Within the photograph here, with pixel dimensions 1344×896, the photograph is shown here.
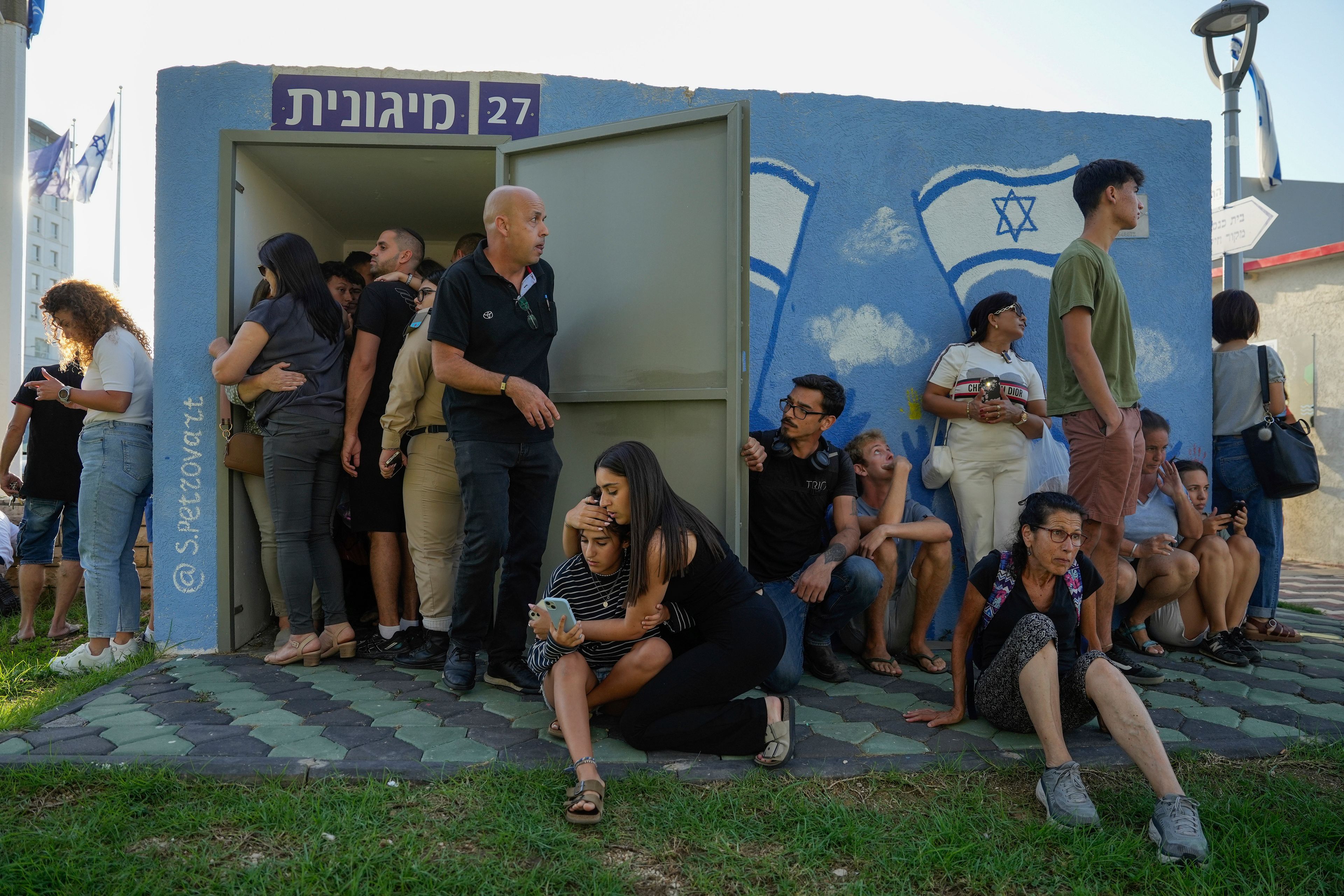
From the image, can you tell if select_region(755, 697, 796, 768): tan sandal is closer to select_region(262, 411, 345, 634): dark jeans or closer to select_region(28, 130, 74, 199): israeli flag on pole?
select_region(262, 411, 345, 634): dark jeans

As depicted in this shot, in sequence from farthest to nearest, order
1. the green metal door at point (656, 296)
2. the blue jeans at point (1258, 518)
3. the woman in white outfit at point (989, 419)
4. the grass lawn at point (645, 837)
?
1. the blue jeans at point (1258, 518)
2. the woman in white outfit at point (989, 419)
3. the green metal door at point (656, 296)
4. the grass lawn at point (645, 837)

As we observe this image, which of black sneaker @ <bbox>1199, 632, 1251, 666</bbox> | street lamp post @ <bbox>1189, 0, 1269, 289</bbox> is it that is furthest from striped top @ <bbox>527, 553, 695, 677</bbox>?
street lamp post @ <bbox>1189, 0, 1269, 289</bbox>

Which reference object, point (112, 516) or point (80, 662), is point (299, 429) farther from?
point (80, 662)

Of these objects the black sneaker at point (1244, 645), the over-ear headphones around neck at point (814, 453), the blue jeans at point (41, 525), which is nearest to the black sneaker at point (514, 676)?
the over-ear headphones around neck at point (814, 453)

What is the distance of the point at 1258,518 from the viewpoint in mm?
4840

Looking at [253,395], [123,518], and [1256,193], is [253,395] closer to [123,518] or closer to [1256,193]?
[123,518]

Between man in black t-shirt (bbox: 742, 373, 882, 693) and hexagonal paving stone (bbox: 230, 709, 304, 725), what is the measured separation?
1.95 meters

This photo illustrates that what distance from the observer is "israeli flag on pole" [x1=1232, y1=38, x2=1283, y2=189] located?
7.57 meters

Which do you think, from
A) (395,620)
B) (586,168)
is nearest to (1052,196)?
(586,168)

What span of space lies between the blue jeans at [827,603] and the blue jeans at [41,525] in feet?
13.5

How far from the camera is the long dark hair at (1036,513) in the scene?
293cm

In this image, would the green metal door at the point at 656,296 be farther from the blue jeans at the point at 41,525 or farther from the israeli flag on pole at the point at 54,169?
the israeli flag on pole at the point at 54,169

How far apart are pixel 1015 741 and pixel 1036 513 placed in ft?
2.67

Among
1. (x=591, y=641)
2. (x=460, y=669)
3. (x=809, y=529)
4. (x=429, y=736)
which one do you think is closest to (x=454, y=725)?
(x=429, y=736)
